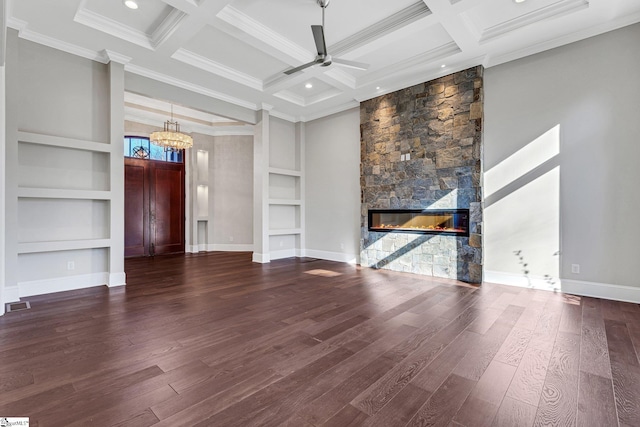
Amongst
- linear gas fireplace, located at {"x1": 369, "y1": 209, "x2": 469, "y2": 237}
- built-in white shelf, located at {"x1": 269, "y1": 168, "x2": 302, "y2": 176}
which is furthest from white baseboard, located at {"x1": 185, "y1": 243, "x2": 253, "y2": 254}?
linear gas fireplace, located at {"x1": 369, "y1": 209, "x2": 469, "y2": 237}

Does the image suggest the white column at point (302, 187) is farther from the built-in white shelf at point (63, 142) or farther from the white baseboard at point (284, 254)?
the built-in white shelf at point (63, 142)

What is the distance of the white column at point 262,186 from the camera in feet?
21.2

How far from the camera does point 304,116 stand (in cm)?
717

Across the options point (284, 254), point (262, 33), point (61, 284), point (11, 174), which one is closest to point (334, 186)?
point (284, 254)

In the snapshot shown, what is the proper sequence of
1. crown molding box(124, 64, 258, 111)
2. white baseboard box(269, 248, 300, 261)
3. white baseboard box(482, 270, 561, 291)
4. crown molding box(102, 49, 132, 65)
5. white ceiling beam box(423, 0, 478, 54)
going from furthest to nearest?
white baseboard box(269, 248, 300, 261) < crown molding box(124, 64, 258, 111) < crown molding box(102, 49, 132, 65) < white baseboard box(482, 270, 561, 291) < white ceiling beam box(423, 0, 478, 54)

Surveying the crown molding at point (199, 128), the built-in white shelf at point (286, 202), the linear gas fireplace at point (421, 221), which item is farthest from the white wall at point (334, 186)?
the crown molding at point (199, 128)

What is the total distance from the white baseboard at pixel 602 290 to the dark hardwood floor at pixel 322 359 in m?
0.15

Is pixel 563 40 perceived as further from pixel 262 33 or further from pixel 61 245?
pixel 61 245

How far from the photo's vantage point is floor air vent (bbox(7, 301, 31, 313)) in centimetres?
326

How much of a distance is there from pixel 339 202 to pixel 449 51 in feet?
11.3

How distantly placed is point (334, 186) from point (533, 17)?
4239mm

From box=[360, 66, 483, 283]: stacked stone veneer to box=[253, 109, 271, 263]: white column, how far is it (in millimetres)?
2116

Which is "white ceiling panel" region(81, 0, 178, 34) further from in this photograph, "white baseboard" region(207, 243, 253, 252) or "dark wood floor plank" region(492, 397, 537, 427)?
"white baseboard" region(207, 243, 253, 252)

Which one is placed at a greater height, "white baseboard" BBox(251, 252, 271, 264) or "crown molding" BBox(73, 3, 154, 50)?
"crown molding" BBox(73, 3, 154, 50)
